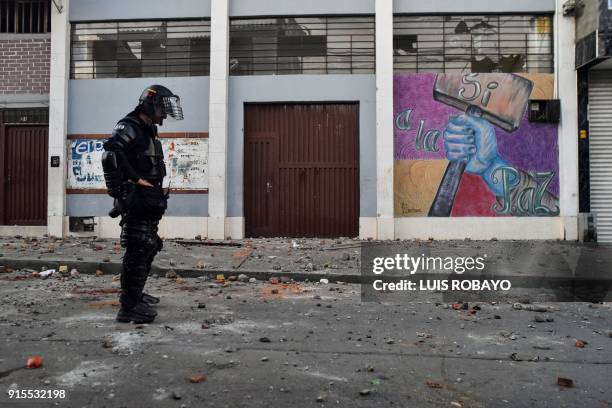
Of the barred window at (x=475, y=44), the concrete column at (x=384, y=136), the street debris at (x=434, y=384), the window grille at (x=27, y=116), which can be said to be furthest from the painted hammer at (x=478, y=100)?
the window grille at (x=27, y=116)

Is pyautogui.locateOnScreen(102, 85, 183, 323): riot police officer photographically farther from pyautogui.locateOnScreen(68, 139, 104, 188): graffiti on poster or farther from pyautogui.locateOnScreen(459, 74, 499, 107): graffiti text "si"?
pyautogui.locateOnScreen(459, 74, 499, 107): graffiti text "si"

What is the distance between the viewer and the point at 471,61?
11648 millimetres

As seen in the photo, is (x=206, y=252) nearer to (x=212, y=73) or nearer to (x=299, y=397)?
(x=212, y=73)

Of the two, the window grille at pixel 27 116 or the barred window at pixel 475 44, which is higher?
the barred window at pixel 475 44

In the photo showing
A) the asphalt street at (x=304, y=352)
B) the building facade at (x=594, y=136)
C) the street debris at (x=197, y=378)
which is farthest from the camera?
the building facade at (x=594, y=136)

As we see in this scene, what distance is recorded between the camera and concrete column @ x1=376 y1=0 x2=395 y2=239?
11195 mm

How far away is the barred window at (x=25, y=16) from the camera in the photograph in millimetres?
12148

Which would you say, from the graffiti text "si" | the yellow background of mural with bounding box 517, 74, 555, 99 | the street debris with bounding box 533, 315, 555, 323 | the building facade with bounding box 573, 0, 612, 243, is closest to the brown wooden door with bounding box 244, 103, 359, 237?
the graffiti text "si"

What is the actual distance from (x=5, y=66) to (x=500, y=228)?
11.9 metres

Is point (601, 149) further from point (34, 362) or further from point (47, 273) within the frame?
point (34, 362)

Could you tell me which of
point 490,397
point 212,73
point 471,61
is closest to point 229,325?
point 490,397

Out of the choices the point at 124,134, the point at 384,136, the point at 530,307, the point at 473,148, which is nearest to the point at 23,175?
the point at 384,136

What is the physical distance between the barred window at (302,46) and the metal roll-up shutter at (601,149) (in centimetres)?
498

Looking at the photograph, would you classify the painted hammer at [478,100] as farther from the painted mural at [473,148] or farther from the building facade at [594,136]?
the building facade at [594,136]
